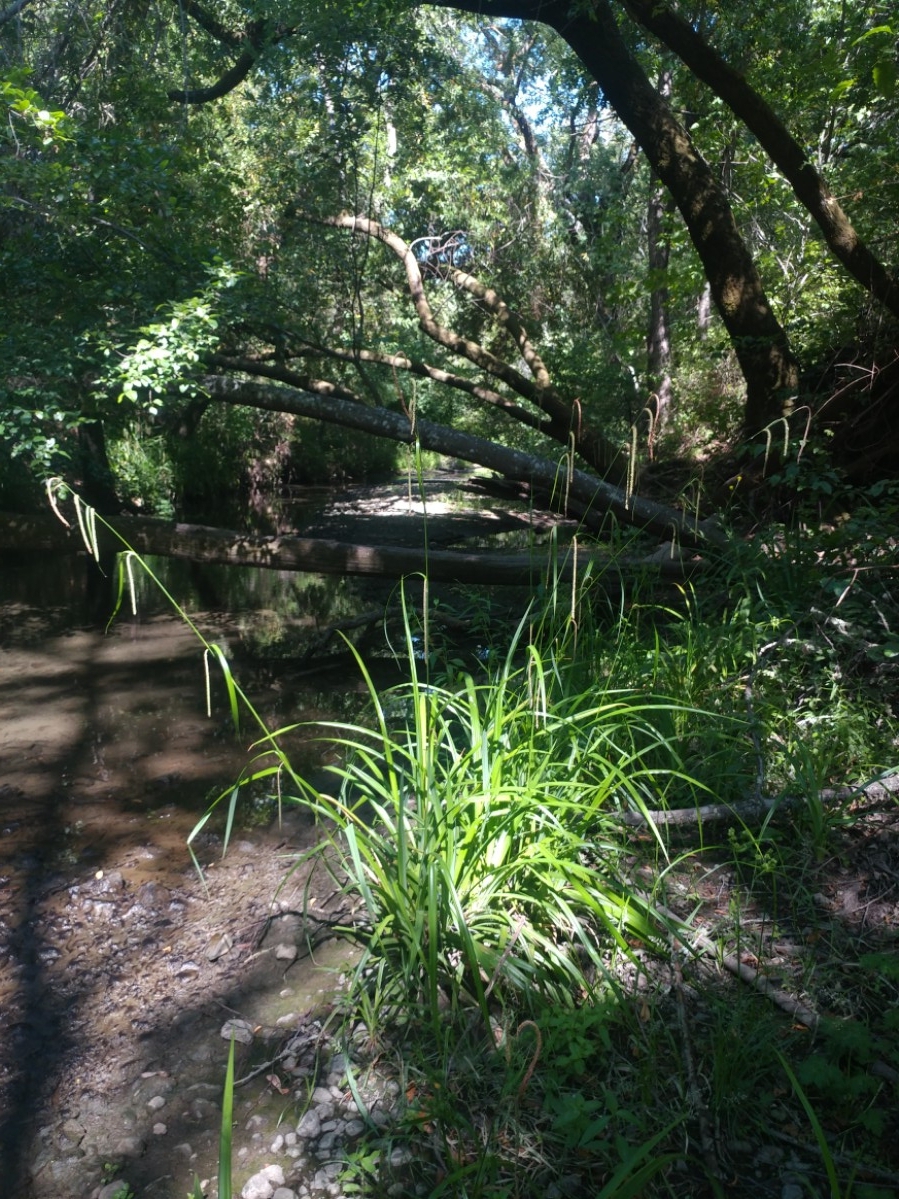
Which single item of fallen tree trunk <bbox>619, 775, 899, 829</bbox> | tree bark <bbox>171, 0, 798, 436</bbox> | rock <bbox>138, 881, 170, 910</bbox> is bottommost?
rock <bbox>138, 881, 170, 910</bbox>

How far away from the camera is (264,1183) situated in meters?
1.80

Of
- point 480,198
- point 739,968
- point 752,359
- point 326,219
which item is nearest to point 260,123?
point 326,219

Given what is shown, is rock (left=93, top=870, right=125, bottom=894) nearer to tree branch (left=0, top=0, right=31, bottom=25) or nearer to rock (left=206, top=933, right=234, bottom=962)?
rock (left=206, top=933, right=234, bottom=962)

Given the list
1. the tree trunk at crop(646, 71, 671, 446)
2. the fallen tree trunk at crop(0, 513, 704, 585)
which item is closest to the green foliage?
the fallen tree trunk at crop(0, 513, 704, 585)

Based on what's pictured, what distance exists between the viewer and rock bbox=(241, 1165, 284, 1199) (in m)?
1.78

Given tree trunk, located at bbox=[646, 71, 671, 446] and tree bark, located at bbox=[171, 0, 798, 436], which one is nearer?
tree bark, located at bbox=[171, 0, 798, 436]

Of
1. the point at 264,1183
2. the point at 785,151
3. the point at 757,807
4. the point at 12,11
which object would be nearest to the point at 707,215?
the point at 785,151

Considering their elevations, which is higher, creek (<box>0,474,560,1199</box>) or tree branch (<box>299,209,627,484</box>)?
tree branch (<box>299,209,627,484</box>)

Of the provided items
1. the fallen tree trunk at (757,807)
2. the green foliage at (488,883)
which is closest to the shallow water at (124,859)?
the green foliage at (488,883)

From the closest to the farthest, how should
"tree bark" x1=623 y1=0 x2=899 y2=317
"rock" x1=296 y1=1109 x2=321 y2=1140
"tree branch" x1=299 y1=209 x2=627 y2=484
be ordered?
1. "rock" x1=296 y1=1109 x2=321 y2=1140
2. "tree bark" x1=623 y1=0 x2=899 y2=317
3. "tree branch" x1=299 y1=209 x2=627 y2=484

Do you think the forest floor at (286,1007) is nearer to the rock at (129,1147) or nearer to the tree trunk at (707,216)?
the rock at (129,1147)

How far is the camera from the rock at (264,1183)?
5.83 ft

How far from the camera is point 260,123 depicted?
8430 millimetres

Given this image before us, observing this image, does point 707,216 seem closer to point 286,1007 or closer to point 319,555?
point 319,555
